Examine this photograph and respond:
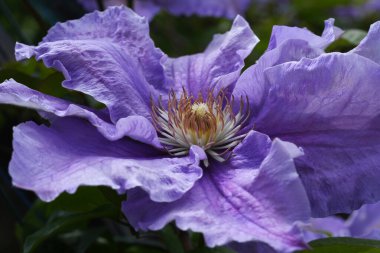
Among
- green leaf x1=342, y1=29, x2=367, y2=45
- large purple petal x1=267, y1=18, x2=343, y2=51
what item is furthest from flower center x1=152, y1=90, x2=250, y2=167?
green leaf x1=342, y1=29, x2=367, y2=45

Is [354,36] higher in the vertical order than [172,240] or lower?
higher

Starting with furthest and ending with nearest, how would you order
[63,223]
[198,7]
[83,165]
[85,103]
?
[198,7] < [85,103] < [63,223] < [83,165]

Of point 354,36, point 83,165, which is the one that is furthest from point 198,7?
point 83,165

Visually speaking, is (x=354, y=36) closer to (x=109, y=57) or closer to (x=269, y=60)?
(x=269, y=60)

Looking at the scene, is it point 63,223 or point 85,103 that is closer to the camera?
point 63,223

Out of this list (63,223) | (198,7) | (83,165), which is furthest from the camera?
(198,7)

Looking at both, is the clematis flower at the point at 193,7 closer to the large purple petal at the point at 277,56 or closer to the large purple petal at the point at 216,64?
the large purple petal at the point at 216,64
